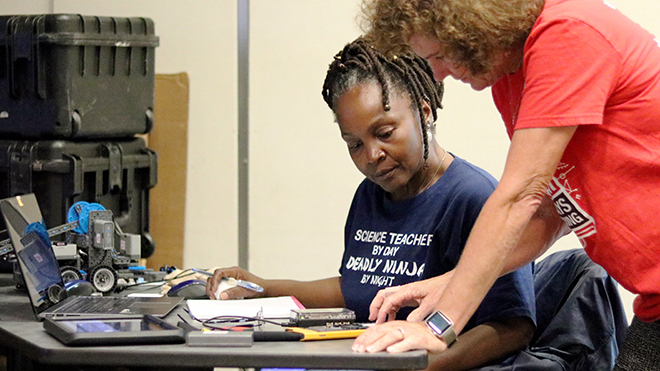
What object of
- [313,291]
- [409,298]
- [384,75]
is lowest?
[313,291]

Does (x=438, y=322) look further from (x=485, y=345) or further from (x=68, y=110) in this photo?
(x=68, y=110)

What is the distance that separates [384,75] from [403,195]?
0.92ft

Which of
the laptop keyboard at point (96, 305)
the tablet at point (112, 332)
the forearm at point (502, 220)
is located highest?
the forearm at point (502, 220)

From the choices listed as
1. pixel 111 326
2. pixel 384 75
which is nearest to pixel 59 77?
pixel 384 75

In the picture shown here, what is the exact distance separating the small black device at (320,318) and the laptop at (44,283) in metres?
Answer: 0.27

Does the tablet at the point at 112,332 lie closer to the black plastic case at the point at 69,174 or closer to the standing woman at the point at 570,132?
the standing woman at the point at 570,132

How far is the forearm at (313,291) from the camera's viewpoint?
1.76 meters

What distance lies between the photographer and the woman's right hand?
64.7 inches

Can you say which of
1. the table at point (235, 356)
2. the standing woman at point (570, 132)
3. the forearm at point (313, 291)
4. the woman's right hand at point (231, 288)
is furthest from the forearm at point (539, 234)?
the woman's right hand at point (231, 288)

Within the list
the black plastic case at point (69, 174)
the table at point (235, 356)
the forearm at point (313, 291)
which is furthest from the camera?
the black plastic case at point (69, 174)

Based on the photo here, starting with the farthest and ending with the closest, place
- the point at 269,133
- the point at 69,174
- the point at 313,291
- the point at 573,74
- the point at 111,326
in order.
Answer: the point at 269,133, the point at 69,174, the point at 313,291, the point at 111,326, the point at 573,74

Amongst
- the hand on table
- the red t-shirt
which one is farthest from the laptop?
the red t-shirt

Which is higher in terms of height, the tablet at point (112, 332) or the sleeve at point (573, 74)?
the sleeve at point (573, 74)

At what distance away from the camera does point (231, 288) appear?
5.43 feet
